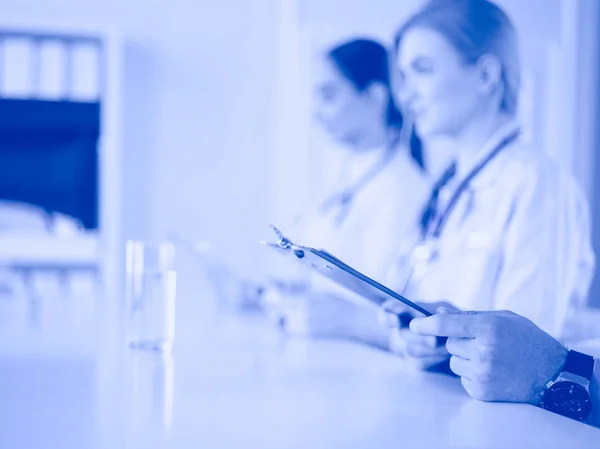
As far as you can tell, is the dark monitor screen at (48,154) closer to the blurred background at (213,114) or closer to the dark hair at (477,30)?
the blurred background at (213,114)

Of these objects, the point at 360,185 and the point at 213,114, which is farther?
→ the point at 213,114

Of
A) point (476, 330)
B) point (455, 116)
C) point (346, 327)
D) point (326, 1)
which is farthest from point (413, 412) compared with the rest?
point (326, 1)

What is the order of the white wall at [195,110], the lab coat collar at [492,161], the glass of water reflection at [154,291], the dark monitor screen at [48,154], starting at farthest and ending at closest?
the white wall at [195,110], the dark monitor screen at [48,154], the lab coat collar at [492,161], the glass of water reflection at [154,291]

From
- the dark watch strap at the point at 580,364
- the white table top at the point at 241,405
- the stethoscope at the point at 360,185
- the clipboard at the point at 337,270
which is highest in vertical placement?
the stethoscope at the point at 360,185

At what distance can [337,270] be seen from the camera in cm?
83

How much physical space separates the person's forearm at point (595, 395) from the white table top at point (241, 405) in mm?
55

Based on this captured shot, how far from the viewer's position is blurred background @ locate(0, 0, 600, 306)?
2799 mm

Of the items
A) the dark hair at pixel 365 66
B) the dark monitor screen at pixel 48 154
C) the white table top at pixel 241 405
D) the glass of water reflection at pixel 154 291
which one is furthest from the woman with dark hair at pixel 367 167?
the dark monitor screen at pixel 48 154

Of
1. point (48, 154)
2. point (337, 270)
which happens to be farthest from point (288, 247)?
point (48, 154)

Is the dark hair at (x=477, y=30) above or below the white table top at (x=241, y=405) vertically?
above

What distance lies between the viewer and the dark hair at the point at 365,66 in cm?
212

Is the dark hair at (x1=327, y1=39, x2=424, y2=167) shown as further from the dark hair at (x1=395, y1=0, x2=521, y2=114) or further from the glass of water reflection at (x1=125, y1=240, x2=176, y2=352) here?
the glass of water reflection at (x1=125, y1=240, x2=176, y2=352)

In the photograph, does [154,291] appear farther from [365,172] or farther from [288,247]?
[365,172]

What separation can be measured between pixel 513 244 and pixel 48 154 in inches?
79.7
